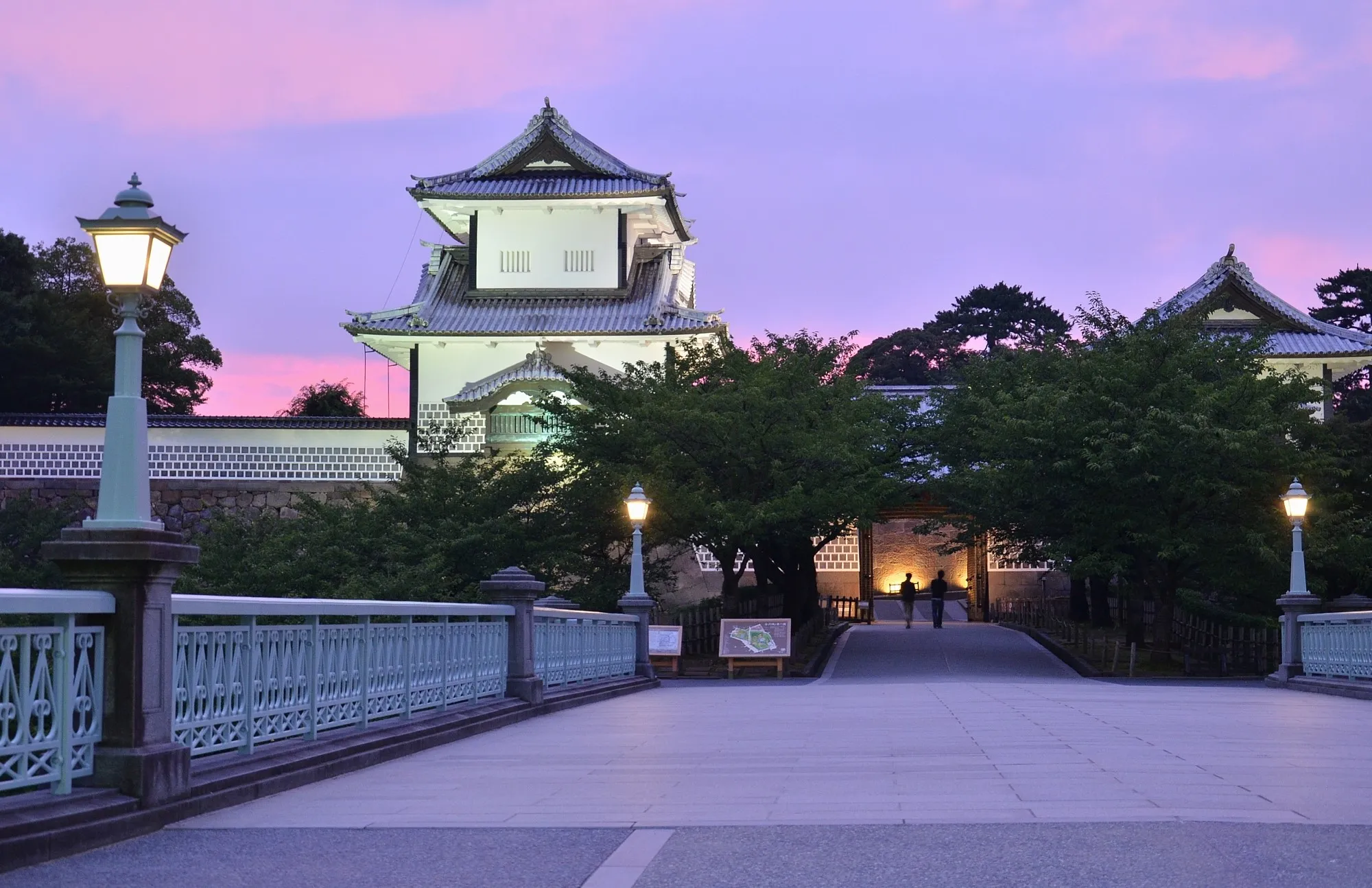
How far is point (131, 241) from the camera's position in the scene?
8.30 meters

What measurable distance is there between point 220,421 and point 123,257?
3482 centimetres

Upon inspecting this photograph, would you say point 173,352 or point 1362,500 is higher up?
point 173,352

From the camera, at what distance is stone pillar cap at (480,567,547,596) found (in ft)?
50.2

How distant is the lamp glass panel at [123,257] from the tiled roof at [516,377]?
31.7 m

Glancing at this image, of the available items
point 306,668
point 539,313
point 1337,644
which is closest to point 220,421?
point 539,313

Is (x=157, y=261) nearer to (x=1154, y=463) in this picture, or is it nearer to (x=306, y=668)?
(x=306, y=668)

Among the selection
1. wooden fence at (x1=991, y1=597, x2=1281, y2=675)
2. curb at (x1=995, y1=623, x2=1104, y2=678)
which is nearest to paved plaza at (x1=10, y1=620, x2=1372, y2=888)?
curb at (x1=995, y1=623, x2=1104, y2=678)

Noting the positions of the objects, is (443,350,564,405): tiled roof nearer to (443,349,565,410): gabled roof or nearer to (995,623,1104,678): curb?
(443,349,565,410): gabled roof

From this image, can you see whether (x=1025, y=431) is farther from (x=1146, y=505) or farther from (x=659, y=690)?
(x=659, y=690)

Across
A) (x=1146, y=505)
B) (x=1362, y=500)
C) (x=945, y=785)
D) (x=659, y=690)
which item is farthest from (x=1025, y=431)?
(x=945, y=785)

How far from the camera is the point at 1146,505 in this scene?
2983cm

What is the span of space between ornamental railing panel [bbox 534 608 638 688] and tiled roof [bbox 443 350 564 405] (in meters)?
18.0

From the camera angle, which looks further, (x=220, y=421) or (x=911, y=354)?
(x=911, y=354)

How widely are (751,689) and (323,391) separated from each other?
1808 inches
